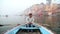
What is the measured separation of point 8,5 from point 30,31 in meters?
0.80

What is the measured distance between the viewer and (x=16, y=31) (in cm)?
326

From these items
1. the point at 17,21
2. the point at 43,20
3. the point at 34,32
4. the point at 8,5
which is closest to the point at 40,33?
the point at 34,32

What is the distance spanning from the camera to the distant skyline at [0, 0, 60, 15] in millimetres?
3602

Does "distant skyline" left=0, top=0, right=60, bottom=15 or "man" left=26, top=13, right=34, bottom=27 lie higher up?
"distant skyline" left=0, top=0, right=60, bottom=15

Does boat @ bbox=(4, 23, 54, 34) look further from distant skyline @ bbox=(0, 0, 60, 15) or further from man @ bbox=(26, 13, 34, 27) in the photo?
distant skyline @ bbox=(0, 0, 60, 15)

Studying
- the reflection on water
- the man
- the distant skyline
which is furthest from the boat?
the distant skyline

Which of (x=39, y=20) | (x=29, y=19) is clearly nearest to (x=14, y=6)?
(x=29, y=19)

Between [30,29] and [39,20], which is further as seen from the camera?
[39,20]

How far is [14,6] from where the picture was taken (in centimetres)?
364

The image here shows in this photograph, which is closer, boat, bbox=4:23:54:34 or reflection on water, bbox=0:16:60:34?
boat, bbox=4:23:54:34

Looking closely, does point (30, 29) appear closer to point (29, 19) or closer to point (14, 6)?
point (29, 19)

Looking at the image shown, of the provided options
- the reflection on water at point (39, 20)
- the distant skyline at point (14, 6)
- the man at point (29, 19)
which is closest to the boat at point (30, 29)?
the man at point (29, 19)

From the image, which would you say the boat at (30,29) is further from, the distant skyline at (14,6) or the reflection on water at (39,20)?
the distant skyline at (14,6)

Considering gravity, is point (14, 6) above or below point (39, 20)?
above
